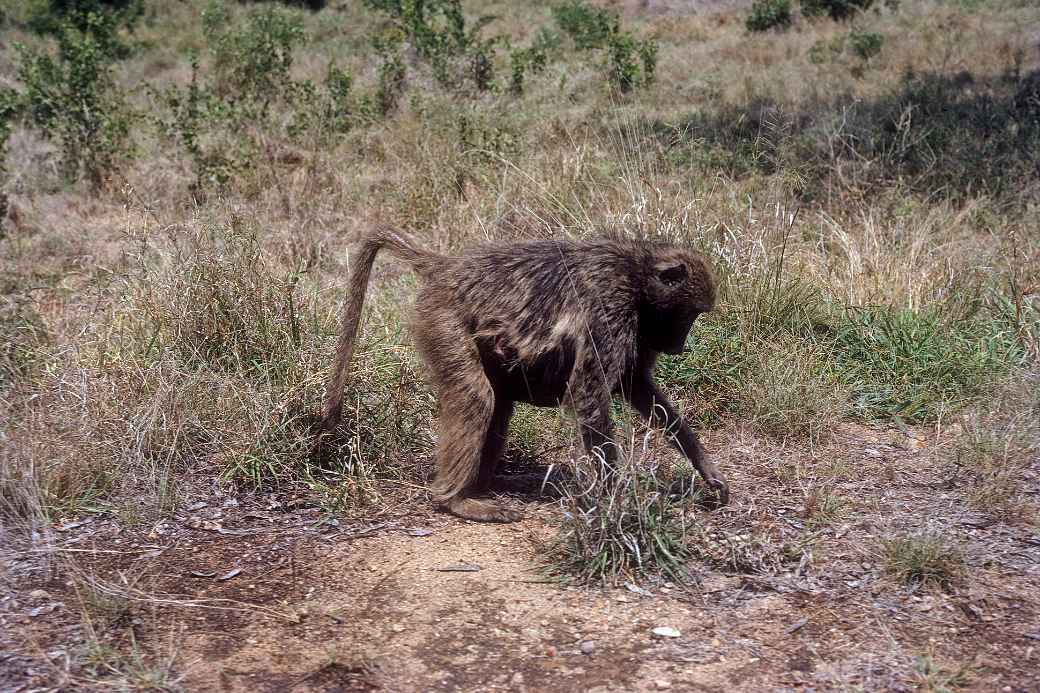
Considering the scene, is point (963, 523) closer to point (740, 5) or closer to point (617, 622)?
point (617, 622)

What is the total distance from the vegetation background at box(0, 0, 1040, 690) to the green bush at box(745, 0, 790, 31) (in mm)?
6173

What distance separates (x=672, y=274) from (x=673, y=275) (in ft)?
0.03

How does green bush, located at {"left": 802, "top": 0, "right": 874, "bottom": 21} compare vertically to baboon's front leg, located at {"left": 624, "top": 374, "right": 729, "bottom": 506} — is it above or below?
above

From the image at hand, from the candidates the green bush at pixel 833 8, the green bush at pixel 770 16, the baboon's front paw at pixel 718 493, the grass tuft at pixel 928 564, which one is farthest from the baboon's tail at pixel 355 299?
the green bush at pixel 833 8

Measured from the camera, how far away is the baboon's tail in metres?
4.41

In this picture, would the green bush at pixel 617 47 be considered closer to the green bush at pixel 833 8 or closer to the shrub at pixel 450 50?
the shrub at pixel 450 50

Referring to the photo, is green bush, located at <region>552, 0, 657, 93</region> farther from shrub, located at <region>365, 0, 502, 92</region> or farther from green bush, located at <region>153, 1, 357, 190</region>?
green bush, located at <region>153, 1, 357, 190</region>

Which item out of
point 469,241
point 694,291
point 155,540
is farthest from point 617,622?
point 469,241

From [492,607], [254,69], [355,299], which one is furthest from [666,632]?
[254,69]

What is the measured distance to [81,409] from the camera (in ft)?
14.8

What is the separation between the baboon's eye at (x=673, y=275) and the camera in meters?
4.32

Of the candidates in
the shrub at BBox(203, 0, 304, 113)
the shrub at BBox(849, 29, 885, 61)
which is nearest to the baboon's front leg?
the shrub at BBox(203, 0, 304, 113)

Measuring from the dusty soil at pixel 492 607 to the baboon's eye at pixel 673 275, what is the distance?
1.02 meters

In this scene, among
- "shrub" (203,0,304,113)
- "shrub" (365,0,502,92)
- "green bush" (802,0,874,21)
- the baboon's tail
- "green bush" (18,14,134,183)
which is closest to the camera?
the baboon's tail
